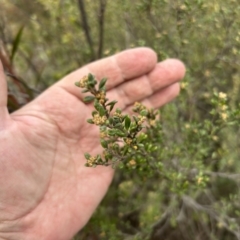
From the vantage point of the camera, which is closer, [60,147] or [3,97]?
[3,97]

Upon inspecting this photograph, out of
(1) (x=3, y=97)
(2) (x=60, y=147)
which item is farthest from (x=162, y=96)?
(1) (x=3, y=97)

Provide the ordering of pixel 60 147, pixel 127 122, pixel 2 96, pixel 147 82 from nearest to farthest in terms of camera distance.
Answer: pixel 127 122
pixel 2 96
pixel 60 147
pixel 147 82

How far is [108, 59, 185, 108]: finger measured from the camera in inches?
78.4

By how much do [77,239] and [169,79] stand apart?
3.31 feet

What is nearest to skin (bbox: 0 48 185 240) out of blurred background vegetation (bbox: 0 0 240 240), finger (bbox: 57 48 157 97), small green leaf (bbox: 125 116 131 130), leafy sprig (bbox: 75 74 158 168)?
finger (bbox: 57 48 157 97)

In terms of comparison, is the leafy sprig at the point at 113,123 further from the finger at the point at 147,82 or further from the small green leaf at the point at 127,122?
the finger at the point at 147,82

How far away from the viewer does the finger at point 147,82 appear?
1990 millimetres

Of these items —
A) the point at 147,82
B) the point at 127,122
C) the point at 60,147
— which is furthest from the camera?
the point at 147,82

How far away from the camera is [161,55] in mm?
2035

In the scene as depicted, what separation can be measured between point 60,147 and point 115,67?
491mm

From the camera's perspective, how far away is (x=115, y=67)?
1.92 m

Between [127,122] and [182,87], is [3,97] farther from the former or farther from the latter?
[182,87]

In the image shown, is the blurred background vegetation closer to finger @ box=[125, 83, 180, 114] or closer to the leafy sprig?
finger @ box=[125, 83, 180, 114]

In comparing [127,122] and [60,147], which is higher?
[127,122]
